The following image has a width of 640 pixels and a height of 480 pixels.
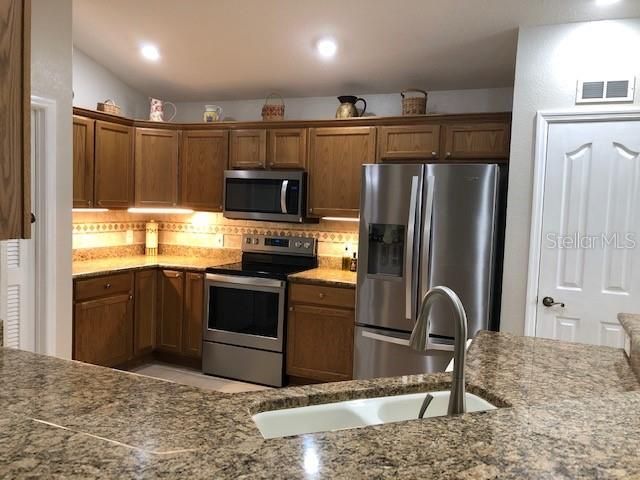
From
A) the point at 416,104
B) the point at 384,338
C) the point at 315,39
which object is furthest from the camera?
the point at 416,104

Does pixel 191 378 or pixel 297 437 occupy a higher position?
pixel 297 437

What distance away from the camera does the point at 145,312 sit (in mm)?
4285

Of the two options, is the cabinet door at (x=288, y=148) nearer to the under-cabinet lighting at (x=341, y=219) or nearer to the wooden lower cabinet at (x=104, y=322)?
→ the under-cabinet lighting at (x=341, y=219)

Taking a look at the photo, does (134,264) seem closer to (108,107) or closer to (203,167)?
(203,167)

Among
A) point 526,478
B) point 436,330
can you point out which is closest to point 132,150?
point 436,330

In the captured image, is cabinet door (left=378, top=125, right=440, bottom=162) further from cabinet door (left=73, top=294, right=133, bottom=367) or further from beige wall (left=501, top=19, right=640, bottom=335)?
cabinet door (left=73, top=294, right=133, bottom=367)

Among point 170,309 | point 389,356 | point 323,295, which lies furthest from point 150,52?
point 389,356

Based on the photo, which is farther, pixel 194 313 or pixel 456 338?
pixel 194 313

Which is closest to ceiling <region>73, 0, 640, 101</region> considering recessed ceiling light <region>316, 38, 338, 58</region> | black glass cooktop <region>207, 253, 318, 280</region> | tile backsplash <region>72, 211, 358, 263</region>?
recessed ceiling light <region>316, 38, 338, 58</region>

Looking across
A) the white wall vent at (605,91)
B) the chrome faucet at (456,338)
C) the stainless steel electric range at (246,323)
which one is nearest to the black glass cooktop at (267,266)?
the stainless steel electric range at (246,323)

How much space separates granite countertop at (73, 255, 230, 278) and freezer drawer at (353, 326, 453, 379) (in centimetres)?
151

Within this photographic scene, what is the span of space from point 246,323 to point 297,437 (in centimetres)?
328

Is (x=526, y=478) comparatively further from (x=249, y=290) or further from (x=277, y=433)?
(x=249, y=290)
